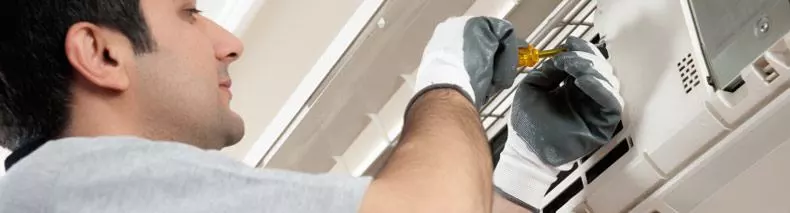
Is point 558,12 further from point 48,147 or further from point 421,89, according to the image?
point 48,147

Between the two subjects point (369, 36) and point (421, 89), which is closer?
point (421, 89)

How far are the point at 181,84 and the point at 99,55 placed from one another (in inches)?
3.2

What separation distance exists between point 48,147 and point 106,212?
0.09 m

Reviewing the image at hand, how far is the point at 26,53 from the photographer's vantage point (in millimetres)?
957

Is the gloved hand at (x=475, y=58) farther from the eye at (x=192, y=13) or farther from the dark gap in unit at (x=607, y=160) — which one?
the eye at (x=192, y=13)

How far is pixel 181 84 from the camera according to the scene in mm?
976

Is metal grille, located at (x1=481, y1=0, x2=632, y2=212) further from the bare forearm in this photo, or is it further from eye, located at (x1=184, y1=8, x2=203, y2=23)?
eye, located at (x1=184, y1=8, x2=203, y2=23)

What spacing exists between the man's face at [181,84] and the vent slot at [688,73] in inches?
18.2

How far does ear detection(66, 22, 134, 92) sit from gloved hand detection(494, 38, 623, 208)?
0.47 metres

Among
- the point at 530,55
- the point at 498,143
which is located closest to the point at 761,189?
the point at 530,55

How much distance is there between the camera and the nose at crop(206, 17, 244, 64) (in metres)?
1.07

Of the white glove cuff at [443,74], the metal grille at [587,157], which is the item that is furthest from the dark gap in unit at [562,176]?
the white glove cuff at [443,74]

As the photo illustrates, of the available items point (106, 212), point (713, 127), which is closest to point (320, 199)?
point (106, 212)

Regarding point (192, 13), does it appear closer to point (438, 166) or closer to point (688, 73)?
point (438, 166)
